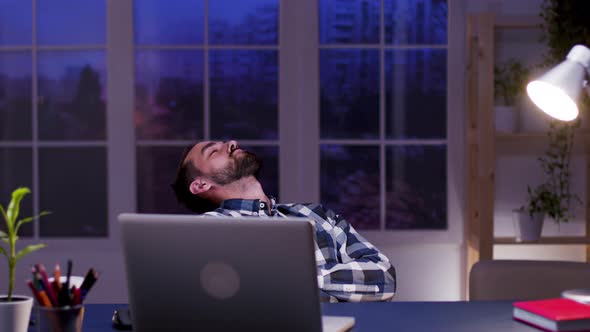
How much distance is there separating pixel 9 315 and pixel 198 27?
544cm

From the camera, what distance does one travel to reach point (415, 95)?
182 inches

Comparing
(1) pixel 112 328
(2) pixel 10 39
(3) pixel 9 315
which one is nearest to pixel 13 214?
(3) pixel 9 315

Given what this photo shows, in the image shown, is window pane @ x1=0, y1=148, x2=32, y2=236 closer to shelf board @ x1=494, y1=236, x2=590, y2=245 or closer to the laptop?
shelf board @ x1=494, y1=236, x2=590, y2=245

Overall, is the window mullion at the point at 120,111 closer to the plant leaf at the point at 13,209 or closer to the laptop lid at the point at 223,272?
the plant leaf at the point at 13,209

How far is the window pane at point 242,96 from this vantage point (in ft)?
18.9

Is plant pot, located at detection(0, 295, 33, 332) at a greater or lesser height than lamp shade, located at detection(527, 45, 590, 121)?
lesser

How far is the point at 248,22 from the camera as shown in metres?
5.37

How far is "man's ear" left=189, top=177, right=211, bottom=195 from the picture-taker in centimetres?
265

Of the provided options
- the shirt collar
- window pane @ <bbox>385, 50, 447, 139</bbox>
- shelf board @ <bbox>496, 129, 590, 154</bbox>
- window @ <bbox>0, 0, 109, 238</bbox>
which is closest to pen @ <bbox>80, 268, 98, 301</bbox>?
the shirt collar

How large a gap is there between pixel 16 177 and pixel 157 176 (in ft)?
4.43

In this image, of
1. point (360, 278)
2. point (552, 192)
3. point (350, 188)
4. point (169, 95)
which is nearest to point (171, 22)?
point (169, 95)

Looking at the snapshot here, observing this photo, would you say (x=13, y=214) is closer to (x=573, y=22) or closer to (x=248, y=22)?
(x=573, y=22)

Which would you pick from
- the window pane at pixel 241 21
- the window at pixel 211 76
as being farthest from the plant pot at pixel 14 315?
the window pane at pixel 241 21

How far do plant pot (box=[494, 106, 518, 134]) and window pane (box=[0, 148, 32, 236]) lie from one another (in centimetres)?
244
